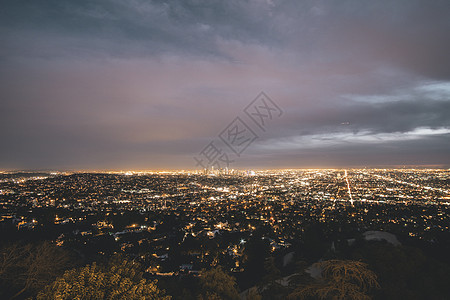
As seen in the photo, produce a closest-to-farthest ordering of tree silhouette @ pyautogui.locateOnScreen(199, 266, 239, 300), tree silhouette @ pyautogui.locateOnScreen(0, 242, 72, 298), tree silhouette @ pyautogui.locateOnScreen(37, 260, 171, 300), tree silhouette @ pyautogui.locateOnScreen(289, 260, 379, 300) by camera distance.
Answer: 1. tree silhouette @ pyautogui.locateOnScreen(37, 260, 171, 300)
2. tree silhouette @ pyautogui.locateOnScreen(289, 260, 379, 300)
3. tree silhouette @ pyautogui.locateOnScreen(199, 266, 239, 300)
4. tree silhouette @ pyautogui.locateOnScreen(0, 242, 72, 298)

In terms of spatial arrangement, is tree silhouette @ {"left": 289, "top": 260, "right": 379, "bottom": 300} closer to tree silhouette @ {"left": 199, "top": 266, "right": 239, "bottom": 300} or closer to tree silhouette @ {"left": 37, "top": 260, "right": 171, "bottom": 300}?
tree silhouette @ {"left": 199, "top": 266, "right": 239, "bottom": 300}

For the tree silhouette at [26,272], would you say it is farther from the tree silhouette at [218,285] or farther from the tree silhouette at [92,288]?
the tree silhouette at [218,285]

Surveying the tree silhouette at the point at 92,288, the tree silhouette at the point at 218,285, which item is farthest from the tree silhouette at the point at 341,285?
the tree silhouette at the point at 92,288

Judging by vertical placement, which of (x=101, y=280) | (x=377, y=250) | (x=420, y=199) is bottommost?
(x=420, y=199)

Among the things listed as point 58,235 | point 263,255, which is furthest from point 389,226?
point 58,235

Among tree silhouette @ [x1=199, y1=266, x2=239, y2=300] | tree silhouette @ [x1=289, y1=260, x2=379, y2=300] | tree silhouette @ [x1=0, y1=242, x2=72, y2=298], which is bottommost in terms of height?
tree silhouette @ [x1=199, y1=266, x2=239, y2=300]

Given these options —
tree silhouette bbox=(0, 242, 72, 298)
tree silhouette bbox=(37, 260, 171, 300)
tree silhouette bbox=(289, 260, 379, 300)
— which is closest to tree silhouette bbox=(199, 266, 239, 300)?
tree silhouette bbox=(289, 260, 379, 300)

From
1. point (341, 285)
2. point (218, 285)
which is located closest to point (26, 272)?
point (218, 285)

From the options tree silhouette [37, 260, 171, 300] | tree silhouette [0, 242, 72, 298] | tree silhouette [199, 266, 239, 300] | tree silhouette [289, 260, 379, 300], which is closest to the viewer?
tree silhouette [37, 260, 171, 300]

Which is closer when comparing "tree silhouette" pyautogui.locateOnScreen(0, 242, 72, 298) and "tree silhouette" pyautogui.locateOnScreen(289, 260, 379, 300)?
"tree silhouette" pyautogui.locateOnScreen(289, 260, 379, 300)

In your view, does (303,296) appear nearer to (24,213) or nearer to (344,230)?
(344,230)

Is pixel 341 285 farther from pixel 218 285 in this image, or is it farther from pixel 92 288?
pixel 92 288
